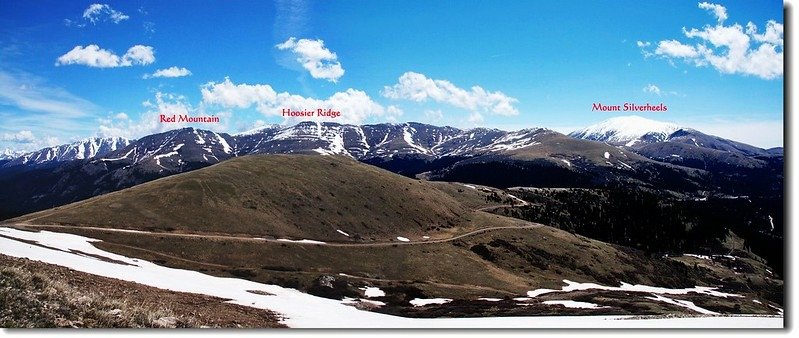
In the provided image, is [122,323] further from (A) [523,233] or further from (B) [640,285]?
(A) [523,233]

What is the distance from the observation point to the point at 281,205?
9488 centimetres

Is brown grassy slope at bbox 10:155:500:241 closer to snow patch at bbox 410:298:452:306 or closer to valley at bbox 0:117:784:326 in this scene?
valley at bbox 0:117:784:326

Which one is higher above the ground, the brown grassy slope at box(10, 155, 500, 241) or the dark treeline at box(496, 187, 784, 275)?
the brown grassy slope at box(10, 155, 500, 241)

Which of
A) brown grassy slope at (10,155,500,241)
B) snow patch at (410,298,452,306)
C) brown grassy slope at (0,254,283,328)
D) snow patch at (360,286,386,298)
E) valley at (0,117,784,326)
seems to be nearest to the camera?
brown grassy slope at (0,254,283,328)

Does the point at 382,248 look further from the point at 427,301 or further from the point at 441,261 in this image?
the point at 427,301

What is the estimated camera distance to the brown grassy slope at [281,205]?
7250 centimetres

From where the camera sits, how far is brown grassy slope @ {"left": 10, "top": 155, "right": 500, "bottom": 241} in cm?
7250

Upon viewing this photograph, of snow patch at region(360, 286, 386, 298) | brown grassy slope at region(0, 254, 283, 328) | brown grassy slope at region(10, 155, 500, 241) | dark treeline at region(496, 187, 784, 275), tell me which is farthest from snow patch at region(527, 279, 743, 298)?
brown grassy slope at region(0, 254, 283, 328)

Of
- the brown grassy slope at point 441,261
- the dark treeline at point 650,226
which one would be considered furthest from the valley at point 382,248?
the dark treeline at point 650,226

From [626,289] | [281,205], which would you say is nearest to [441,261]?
[626,289]

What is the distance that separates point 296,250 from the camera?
235 feet

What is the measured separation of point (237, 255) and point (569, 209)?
14925 centimetres

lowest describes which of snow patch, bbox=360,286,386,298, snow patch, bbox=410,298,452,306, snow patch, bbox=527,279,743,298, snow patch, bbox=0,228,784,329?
snow patch, bbox=527,279,743,298

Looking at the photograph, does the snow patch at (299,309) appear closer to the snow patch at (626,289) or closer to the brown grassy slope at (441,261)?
the brown grassy slope at (441,261)
